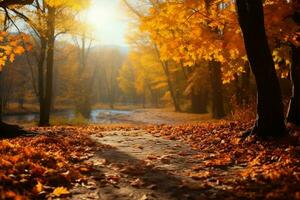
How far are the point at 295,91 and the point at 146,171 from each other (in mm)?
6759

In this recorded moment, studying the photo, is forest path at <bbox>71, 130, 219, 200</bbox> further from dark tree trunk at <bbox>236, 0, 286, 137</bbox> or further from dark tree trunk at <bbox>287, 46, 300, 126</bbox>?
dark tree trunk at <bbox>287, 46, 300, 126</bbox>

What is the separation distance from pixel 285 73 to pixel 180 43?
13.3 feet

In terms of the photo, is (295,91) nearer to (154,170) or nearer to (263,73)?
(263,73)

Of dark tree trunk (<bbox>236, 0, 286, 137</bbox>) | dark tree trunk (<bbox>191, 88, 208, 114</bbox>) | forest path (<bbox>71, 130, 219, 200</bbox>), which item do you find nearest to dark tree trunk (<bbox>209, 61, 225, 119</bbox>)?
dark tree trunk (<bbox>191, 88, 208, 114</bbox>)

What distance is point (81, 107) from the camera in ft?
128

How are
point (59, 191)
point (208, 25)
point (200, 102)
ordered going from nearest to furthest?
point (59, 191) < point (208, 25) < point (200, 102)

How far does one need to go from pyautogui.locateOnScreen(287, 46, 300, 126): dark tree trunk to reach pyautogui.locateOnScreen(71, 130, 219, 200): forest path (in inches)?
145

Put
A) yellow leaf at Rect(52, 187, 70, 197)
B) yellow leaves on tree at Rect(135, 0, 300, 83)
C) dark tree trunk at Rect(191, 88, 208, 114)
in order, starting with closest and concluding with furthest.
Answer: yellow leaf at Rect(52, 187, 70, 197) < yellow leaves on tree at Rect(135, 0, 300, 83) < dark tree trunk at Rect(191, 88, 208, 114)

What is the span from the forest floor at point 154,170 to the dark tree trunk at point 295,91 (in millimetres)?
2520

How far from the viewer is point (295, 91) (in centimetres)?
1188

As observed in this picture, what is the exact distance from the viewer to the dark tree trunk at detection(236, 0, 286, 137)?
9258 millimetres

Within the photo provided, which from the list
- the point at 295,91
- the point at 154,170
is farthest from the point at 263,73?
the point at 154,170

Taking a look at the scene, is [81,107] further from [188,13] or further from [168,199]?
[168,199]

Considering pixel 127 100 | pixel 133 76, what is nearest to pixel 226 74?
pixel 133 76
